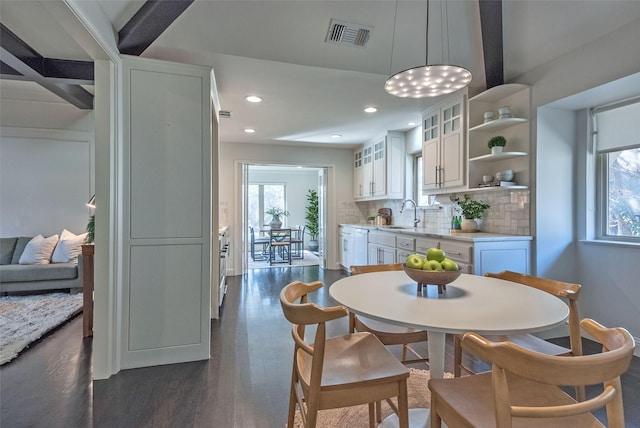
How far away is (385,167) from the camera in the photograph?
4945mm

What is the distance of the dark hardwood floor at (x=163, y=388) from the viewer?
5.59ft

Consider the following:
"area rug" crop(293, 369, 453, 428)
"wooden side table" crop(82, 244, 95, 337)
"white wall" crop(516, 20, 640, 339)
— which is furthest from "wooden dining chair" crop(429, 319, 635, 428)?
"wooden side table" crop(82, 244, 95, 337)

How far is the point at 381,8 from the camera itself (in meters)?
2.38

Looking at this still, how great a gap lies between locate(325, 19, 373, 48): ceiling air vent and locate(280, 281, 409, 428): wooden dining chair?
2096mm

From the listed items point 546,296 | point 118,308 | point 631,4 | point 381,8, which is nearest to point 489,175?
point 631,4

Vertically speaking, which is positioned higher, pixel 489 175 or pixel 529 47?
pixel 529 47

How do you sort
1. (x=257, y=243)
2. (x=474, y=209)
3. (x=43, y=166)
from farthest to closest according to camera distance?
(x=257, y=243) < (x=43, y=166) < (x=474, y=209)

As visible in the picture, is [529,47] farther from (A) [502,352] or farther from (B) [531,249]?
(A) [502,352]

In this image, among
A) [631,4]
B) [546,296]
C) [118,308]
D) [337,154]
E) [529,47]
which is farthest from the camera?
[337,154]

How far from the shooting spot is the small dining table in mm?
1044

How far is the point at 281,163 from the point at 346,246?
1933mm

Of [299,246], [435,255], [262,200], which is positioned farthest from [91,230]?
[262,200]

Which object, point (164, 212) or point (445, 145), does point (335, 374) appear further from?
point (445, 145)

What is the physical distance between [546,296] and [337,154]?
5.06 meters
